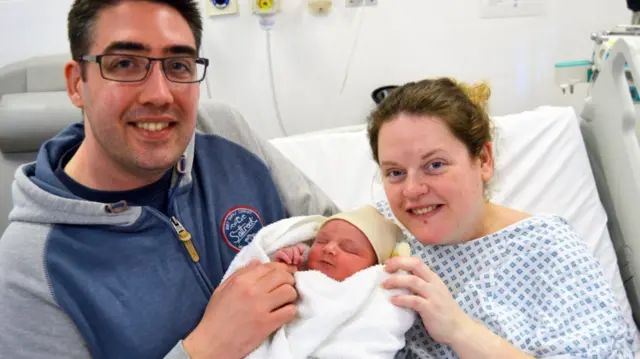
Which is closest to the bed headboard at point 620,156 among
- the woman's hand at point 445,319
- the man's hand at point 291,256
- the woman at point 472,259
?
the woman at point 472,259

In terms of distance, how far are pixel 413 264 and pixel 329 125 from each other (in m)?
1.57

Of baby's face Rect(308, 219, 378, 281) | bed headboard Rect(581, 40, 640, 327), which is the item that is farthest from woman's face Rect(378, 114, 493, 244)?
bed headboard Rect(581, 40, 640, 327)

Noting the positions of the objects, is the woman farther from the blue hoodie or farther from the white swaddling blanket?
the blue hoodie

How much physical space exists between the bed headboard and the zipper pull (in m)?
1.45

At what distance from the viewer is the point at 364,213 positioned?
1425 mm

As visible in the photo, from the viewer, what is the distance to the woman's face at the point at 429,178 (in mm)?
1300

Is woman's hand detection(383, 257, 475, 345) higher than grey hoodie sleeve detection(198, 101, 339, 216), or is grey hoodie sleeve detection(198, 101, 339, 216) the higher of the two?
grey hoodie sleeve detection(198, 101, 339, 216)

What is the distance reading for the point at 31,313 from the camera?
1132 mm

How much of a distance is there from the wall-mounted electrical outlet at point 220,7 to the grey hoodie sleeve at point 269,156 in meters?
0.92

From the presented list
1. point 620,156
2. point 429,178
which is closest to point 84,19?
point 429,178

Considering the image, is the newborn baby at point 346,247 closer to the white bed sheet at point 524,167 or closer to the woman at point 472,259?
the woman at point 472,259

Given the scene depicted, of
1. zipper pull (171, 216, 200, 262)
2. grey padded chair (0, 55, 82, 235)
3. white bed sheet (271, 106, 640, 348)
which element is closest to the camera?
zipper pull (171, 216, 200, 262)

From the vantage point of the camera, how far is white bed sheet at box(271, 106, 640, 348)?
2039 millimetres

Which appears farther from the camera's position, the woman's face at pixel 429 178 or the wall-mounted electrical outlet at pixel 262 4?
the wall-mounted electrical outlet at pixel 262 4
